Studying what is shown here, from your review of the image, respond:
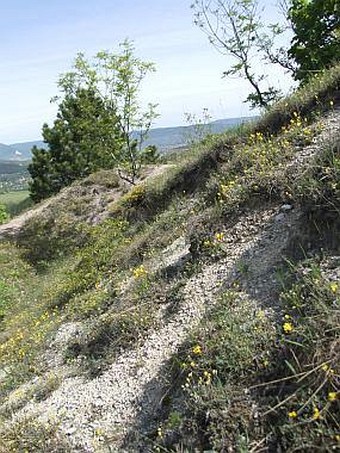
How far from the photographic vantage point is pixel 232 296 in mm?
4496

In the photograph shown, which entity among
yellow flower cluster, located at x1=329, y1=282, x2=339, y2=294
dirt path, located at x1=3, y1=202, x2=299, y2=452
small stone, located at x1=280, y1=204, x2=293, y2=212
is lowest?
dirt path, located at x1=3, y1=202, x2=299, y2=452

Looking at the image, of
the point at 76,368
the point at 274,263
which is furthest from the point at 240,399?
the point at 76,368

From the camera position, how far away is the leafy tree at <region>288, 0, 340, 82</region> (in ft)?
59.6

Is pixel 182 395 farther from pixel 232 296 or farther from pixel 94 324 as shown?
pixel 94 324

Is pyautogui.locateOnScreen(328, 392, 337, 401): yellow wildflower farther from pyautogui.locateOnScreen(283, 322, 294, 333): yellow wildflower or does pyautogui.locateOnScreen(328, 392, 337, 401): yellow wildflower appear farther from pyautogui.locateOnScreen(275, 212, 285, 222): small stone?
pyautogui.locateOnScreen(275, 212, 285, 222): small stone

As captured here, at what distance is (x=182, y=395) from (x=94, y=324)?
9.07 ft

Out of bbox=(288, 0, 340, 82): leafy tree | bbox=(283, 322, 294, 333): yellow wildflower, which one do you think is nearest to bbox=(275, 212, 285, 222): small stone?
bbox=(283, 322, 294, 333): yellow wildflower

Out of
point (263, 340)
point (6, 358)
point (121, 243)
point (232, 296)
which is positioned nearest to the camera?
point (263, 340)

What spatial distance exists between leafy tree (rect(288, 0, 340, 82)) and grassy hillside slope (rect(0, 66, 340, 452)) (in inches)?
436

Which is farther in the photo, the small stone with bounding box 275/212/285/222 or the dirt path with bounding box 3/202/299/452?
the small stone with bounding box 275/212/285/222

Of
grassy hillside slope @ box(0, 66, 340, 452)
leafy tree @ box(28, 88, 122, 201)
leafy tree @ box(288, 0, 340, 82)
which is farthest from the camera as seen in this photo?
leafy tree @ box(28, 88, 122, 201)

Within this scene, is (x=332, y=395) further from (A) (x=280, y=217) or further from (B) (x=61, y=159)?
(B) (x=61, y=159)

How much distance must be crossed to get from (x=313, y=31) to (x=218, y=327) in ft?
60.2

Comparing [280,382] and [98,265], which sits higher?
[280,382]
